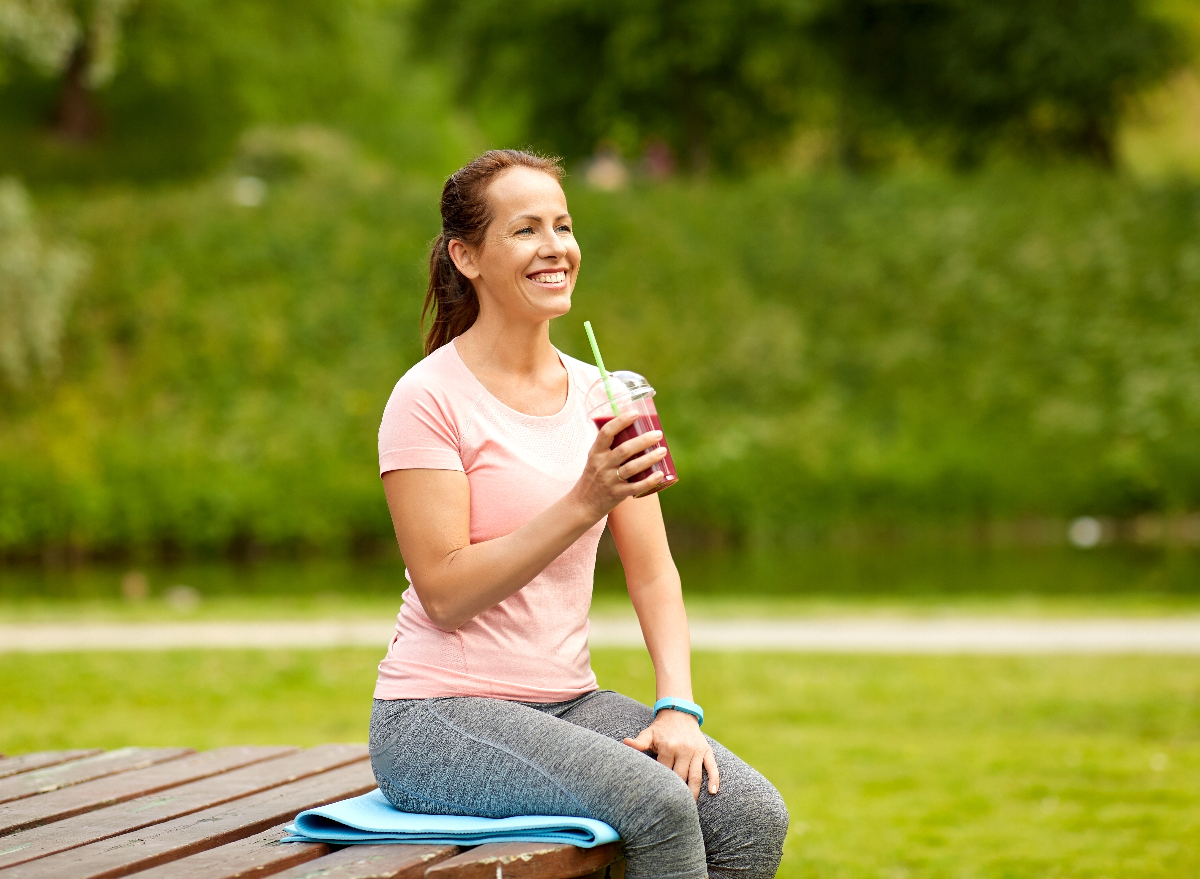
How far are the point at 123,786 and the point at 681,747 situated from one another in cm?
137

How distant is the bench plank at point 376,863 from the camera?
252 cm

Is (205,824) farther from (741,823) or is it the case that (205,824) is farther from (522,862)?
(741,823)

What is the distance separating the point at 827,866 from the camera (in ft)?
16.2

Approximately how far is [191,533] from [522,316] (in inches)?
633

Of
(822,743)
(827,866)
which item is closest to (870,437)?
(822,743)

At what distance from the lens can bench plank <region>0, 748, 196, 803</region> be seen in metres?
3.38

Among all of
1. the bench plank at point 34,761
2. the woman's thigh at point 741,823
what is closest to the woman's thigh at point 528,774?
the woman's thigh at point 741,823

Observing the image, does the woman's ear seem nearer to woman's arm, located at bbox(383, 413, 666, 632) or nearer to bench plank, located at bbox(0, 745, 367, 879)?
woman's arm, located at bbox(383, 413, 666, 632)

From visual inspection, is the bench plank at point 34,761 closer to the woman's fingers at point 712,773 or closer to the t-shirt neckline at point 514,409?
the t-shirt neckline at point 514,409

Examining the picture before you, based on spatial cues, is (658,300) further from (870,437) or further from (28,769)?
(28,769)

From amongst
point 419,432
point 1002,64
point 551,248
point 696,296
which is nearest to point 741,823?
point 419,432

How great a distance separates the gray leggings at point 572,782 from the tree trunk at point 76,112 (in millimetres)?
28573

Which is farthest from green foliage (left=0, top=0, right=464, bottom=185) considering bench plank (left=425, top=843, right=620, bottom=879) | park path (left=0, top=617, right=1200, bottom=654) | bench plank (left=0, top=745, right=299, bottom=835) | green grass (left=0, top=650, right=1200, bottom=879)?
bench plank (left=425, top=843, right=620, bottom=879)

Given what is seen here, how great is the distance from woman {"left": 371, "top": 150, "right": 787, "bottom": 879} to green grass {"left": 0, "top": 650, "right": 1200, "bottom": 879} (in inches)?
87.2
